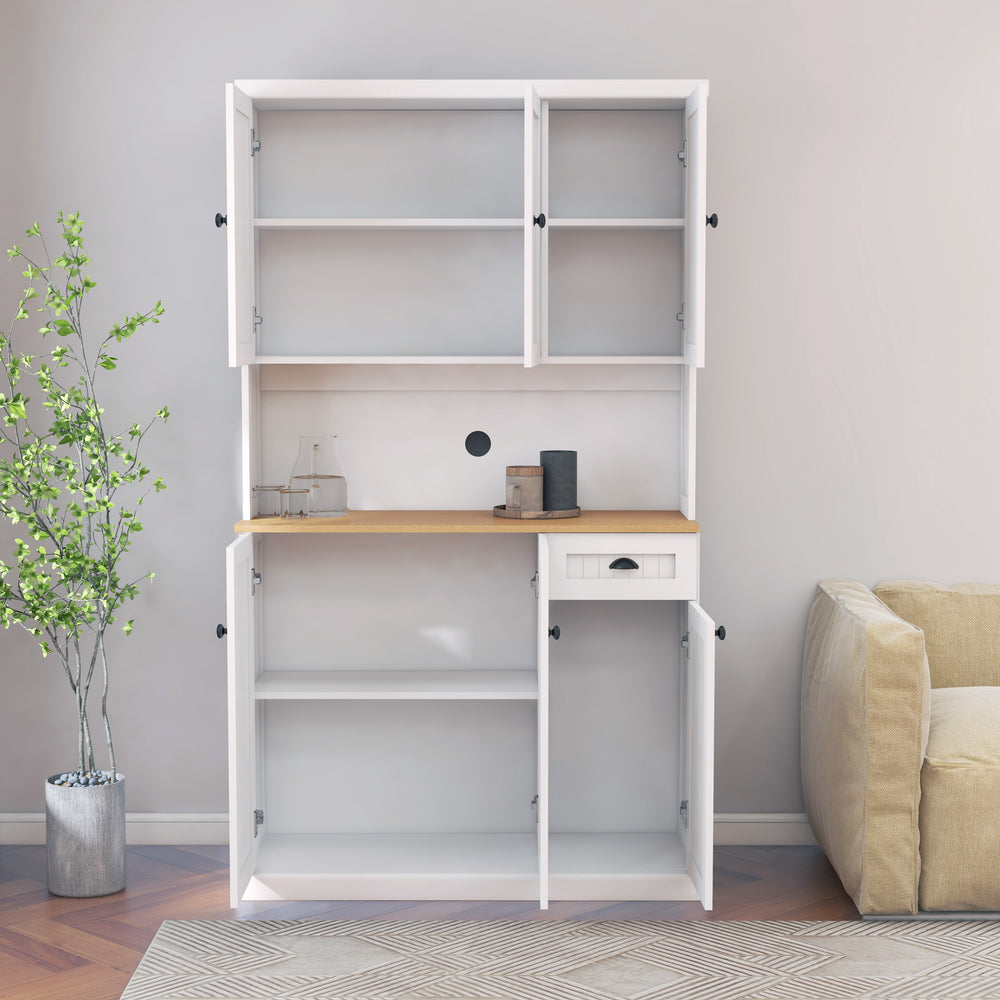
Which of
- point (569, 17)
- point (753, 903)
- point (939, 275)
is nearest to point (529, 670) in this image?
point (753, 903)

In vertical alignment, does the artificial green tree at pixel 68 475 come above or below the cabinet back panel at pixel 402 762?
above

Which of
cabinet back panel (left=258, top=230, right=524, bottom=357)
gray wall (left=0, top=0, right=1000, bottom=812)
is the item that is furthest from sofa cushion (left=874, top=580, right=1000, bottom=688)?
cabinet back panel (left=258, top=230, right=524, bottom=357)

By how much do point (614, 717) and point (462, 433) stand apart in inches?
36.9

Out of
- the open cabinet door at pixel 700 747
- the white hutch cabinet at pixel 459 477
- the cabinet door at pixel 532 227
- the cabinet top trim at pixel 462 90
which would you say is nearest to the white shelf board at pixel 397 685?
the white hutch cabinet at pixel 459 477

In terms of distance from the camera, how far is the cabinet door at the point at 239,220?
2.75 m

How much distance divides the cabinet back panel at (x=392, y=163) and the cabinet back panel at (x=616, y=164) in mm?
116

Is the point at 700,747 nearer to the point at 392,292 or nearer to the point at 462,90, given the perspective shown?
the point at 392,292

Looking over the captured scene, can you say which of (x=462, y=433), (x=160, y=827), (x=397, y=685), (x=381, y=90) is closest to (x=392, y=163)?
(x=381, y=90)

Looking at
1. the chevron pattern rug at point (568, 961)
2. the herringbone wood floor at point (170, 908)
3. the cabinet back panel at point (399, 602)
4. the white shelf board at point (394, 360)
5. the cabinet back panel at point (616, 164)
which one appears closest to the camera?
the chevron pattern rug at point (568, 961)

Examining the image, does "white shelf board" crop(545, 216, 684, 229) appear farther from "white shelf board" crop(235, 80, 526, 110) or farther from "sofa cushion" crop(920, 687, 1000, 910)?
"sofa cushion" crop(920, 687, 1000, 910)

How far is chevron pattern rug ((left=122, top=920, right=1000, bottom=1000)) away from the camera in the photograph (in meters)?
2.42

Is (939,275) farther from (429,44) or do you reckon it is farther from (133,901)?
(133,901)

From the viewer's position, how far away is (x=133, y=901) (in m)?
2.90

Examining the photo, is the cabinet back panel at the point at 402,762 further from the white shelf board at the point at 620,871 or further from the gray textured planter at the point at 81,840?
the gray textured planter at the point at 81,840
